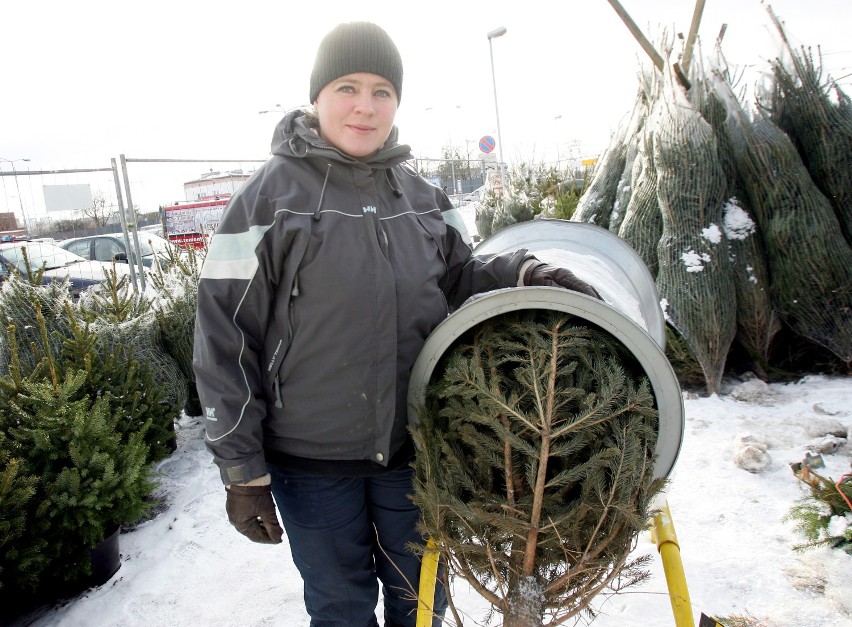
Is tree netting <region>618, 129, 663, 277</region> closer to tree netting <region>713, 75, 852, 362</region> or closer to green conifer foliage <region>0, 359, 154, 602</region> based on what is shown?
tree netting <region>713, 75, 852, 362</region>

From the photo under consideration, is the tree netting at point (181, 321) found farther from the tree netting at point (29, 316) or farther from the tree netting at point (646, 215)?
the tree netting at point (646, 215)

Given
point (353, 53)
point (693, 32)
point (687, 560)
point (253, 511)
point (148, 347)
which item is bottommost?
point (687, 560)

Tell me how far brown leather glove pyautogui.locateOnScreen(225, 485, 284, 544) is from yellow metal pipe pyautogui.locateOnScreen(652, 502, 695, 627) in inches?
43.4

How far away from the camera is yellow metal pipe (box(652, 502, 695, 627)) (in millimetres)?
1436

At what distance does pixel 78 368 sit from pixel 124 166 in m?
4.53

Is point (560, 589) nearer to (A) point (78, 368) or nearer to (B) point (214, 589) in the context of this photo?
(B) point (214, 589)

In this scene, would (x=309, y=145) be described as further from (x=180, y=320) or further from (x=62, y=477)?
(x=180, y=320)

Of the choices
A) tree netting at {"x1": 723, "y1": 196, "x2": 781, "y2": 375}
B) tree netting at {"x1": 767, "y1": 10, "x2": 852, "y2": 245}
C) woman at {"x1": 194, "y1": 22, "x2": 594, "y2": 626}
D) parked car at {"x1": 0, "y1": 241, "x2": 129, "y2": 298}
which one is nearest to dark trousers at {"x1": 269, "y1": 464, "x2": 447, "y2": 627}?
woman at {"x1": 194, "y1": 22, "x2": 594, "y2": 626}

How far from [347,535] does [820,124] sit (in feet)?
14.5

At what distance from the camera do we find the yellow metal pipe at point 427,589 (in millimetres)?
1562

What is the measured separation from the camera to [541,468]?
1334 mm

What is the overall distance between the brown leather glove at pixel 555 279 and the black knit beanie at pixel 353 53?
2.52 ft

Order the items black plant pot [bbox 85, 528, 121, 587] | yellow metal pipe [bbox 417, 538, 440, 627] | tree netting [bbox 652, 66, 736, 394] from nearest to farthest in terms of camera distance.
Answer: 1. yellow metal pipe [bbox 417, 538, 440, 627]
2. black plant pot [bbox 85, 528, 121, 587]
3. tree netting [bbox 652, 66, 736, 394]

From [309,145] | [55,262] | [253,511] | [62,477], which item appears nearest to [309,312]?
[309,145]
